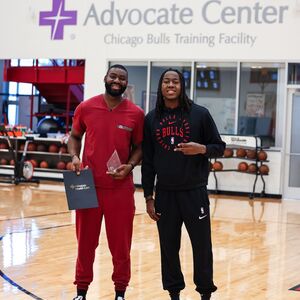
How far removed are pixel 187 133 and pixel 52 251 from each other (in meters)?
3.26

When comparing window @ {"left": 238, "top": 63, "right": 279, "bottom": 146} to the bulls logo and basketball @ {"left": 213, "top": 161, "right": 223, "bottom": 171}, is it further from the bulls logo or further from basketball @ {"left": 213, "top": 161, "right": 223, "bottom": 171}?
the bulls logo

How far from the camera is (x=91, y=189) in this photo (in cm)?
479

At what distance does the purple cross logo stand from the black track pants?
38.8ft

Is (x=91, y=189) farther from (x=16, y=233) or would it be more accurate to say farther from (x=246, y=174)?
(x=246, y=174)

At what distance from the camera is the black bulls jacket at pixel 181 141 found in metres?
4.66

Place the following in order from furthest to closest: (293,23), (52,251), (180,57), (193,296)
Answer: (180,57), (293,23), (52,251), (193,296)

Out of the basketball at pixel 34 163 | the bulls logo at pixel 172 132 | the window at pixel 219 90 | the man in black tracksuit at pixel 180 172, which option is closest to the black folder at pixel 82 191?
the man in black tracksuit at pixel 180 172

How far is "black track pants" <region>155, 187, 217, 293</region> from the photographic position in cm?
467

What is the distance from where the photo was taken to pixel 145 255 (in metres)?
7.39

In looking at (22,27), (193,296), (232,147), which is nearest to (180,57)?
(232,147)

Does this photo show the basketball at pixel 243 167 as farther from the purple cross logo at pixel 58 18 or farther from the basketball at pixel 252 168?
the purple cross logo at pixel 58 18

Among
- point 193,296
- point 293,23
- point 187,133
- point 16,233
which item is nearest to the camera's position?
point 187,133

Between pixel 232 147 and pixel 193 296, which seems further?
pixel 232 147

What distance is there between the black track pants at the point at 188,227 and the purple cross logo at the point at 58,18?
11.8m
